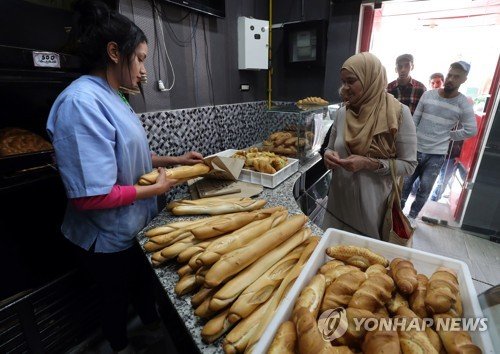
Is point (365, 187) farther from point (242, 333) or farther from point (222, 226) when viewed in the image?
point (242, 333)

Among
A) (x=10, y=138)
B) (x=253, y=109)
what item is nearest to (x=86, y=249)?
(x=10, y=138)

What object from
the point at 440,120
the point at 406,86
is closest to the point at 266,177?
the point at 440,120

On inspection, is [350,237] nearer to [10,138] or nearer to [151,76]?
[10,138]

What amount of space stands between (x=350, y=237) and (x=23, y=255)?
1759 millimetres

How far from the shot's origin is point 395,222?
1537 mm

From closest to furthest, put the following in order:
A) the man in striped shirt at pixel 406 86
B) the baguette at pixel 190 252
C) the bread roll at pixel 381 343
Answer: the bread roll at pixel 381 343 < the baguette at pixel 190 252 < the man in striped shirt at pixel 406 86

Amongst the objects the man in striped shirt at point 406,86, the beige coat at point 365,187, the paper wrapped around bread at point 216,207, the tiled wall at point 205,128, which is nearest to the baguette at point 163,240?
the paper wrapped around bread at point 216,207

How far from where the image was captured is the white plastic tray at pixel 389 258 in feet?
1.59

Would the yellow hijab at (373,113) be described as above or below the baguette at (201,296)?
above

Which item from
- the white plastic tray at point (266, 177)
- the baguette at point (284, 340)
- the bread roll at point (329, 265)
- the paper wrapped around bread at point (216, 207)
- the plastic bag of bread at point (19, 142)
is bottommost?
the white plastic tray at point (266, 177)

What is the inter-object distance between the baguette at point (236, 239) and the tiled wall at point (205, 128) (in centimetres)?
109

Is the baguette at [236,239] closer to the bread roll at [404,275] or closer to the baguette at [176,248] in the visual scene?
the baguette at [176,248]

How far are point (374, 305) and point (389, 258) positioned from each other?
0.86ft

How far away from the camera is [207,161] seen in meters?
1.62
